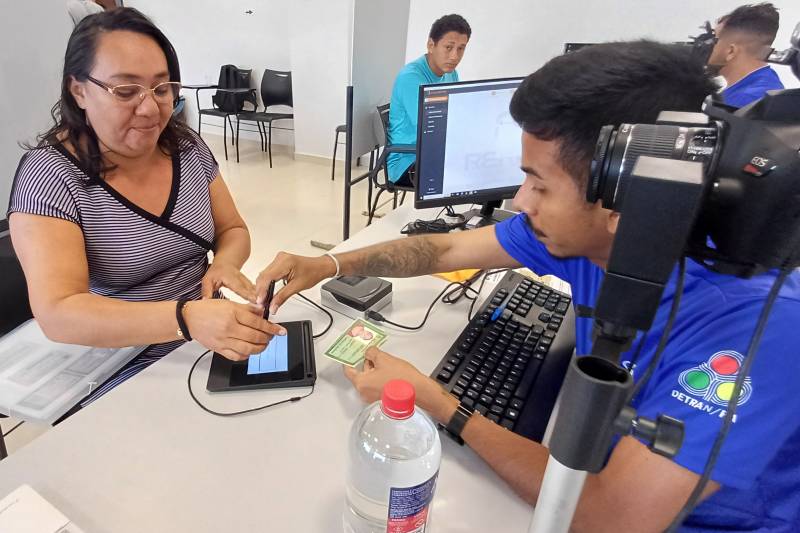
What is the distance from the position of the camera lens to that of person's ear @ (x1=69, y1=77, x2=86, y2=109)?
1.10m

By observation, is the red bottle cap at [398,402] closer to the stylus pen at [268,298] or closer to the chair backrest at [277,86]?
the stylus pen at [268,298]

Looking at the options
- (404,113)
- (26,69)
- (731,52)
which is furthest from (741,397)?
(731,52)

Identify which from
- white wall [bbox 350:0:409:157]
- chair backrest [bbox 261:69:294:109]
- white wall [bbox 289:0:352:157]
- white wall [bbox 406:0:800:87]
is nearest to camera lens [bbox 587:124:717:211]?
white wall [bbox 350:0:409:157]

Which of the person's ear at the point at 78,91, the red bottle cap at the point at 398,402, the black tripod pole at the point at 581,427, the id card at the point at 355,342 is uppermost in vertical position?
the person's ear at the point at 78,91

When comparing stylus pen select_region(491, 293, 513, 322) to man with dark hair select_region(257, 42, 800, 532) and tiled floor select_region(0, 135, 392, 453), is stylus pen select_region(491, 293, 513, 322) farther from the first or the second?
tiled floor select_region(0, 135, 392, 453)

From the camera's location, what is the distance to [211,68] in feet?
17.2

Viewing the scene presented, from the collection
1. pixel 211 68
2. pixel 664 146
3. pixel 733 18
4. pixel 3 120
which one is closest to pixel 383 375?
pixel 664 146

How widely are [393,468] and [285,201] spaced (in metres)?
3.41

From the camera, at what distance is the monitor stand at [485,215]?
5.26 ft

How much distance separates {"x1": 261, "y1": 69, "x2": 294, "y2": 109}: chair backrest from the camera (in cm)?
473

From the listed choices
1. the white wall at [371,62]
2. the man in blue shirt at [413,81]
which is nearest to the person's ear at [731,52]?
the man in blue shirt at [413,81]

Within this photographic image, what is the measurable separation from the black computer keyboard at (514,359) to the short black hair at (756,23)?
2.58 metres

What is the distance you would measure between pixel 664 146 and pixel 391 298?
85cm

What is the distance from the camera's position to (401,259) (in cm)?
116
